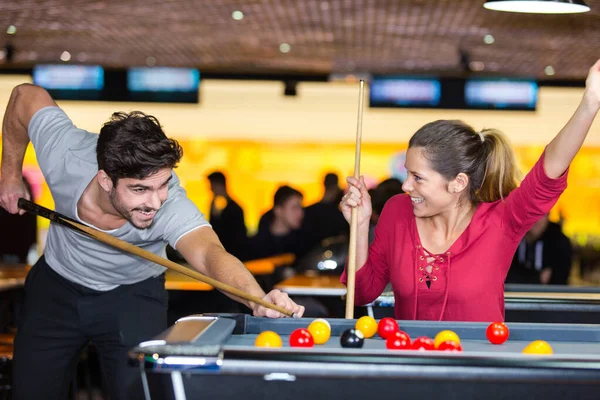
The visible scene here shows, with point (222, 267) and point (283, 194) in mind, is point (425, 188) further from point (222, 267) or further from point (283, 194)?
point (283, 194)

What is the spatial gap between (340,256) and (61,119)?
3.35m

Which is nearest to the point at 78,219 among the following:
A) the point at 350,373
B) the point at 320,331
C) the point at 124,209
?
the point at 124,209

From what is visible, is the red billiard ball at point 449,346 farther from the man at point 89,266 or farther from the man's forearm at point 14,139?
the man's forearm at point 14,139

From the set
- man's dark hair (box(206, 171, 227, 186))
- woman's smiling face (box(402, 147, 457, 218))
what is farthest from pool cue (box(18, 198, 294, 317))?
man's dark hair (box(206, 171, 227, 186))

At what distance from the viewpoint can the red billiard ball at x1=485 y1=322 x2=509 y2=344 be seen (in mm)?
2389

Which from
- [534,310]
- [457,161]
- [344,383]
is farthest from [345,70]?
[344,383]

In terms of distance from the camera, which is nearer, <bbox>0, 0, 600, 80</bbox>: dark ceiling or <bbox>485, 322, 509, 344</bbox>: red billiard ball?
<bbox>485, 322, 509, 344</bbox>: red billiard ball

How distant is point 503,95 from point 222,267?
6377mm

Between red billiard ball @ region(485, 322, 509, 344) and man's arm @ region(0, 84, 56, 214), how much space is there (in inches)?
70.5

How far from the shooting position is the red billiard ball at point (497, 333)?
239cm

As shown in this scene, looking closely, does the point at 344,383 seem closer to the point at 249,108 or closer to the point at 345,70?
the point at 345,70

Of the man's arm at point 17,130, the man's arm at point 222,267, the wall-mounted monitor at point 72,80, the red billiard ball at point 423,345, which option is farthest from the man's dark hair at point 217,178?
the red billiard ball at point 423,345

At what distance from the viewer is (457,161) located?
9.55 feet

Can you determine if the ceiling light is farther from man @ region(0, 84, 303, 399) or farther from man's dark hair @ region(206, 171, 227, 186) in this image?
man's dark hair @ region(206, 171, 227, 186)
